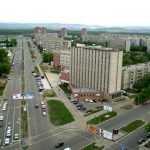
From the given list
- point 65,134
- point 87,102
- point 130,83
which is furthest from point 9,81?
point 65,134

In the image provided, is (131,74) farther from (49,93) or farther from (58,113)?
(58,113)

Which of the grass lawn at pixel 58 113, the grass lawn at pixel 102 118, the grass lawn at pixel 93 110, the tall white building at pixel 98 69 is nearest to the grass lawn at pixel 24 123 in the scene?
the grass lawn at pixel 58 113

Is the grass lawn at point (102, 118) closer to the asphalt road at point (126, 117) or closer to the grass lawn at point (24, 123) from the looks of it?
the asphalt road at point (126, 117)

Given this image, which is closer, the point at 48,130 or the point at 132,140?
the point at 132,140

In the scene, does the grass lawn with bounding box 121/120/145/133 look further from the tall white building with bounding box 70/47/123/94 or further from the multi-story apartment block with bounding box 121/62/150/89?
the multi-story apartment block with bounding box 121/62/150/89

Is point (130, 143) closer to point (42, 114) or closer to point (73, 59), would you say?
point (42, 114)

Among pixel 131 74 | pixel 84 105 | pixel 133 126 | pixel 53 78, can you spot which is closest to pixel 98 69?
pixel 84 105

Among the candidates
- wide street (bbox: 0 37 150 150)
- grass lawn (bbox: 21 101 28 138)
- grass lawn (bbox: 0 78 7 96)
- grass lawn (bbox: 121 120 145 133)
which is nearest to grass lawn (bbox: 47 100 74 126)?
wide street (bbox: 0 37 150 150)

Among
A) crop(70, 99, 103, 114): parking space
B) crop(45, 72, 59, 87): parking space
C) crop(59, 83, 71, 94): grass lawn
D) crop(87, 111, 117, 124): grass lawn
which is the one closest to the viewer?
crop(87, 111, 117, 124): grass lawn
